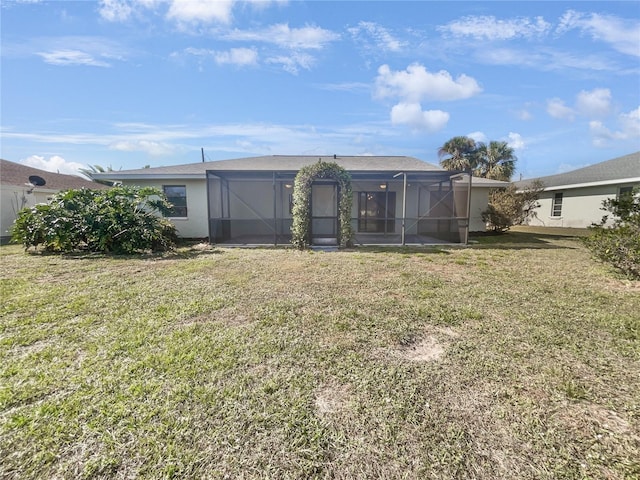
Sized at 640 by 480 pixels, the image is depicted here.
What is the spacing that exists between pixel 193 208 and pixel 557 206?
68.4ft

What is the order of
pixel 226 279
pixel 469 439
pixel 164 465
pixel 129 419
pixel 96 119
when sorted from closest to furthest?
pixel 164 465 → pixel 469 439 → pixel 129 419 → pixel 226 279 → pixel 96 119

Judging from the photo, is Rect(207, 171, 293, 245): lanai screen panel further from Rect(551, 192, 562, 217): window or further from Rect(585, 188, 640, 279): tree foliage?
Rect(551, 192, 562, 217): window

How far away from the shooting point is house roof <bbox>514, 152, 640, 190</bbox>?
44.0 ft

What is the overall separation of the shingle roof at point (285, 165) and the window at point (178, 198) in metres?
0.71

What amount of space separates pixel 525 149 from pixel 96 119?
29930 mm

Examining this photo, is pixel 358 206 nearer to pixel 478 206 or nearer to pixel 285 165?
pixel 285 165

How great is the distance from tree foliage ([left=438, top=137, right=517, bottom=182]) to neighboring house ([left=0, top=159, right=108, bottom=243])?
84.5 feet

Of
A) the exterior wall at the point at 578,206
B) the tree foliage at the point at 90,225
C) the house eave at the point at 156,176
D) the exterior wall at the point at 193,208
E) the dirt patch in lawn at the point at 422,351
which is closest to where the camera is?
the dirt patch in lawn at the point at 422,351

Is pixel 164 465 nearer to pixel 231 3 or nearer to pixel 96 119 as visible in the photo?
pixel 231 3

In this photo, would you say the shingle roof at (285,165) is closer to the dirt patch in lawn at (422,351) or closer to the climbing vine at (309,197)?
the climbing vine at (309,197)

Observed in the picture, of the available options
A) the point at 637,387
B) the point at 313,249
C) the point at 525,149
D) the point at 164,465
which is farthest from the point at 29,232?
the point at 525,149

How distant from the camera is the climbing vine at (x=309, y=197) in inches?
368

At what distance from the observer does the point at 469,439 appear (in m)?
1.85

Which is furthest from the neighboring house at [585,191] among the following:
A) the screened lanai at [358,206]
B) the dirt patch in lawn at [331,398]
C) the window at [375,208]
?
the dirt patch in lawn at [331,398]
